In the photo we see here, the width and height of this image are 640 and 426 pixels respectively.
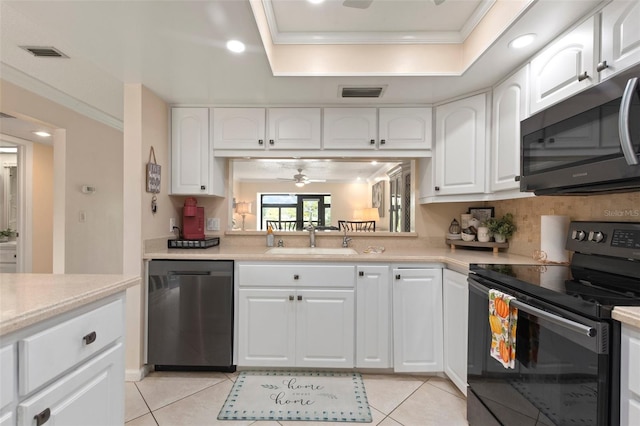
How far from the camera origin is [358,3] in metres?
1.67

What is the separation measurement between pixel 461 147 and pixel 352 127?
0.85m

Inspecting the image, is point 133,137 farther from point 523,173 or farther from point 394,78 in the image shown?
point 523,173

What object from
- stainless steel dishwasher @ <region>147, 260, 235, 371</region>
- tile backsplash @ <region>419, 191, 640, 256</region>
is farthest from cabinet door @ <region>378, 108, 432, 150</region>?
stainless steel dishwasher @ <region>147, 260, 235, 371</region>

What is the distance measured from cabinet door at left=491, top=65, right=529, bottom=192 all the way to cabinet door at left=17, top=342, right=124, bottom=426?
2244 millimetres

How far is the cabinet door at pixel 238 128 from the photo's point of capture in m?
2.52

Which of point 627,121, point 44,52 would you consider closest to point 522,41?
point 627,121

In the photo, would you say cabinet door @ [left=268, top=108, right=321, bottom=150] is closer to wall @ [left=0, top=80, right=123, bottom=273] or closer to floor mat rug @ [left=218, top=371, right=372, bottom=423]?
floor mat rug @ [left=218, top=371, right=372, bottom=423]

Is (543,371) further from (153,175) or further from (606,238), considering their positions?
(153,175)

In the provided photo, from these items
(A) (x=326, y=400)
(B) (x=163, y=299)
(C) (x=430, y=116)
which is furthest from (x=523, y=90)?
(B) (x=163, y=299)

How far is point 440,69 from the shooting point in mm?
2023

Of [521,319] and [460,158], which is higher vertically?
[460,158]

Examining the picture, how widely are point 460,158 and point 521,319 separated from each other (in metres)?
1.35

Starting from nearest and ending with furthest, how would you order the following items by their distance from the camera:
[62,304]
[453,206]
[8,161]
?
[62,304] → [453,206] → [8,161]

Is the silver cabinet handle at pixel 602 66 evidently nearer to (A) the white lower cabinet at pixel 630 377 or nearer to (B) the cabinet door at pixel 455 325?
(A) the white lower cabinet at pixel 630 377
